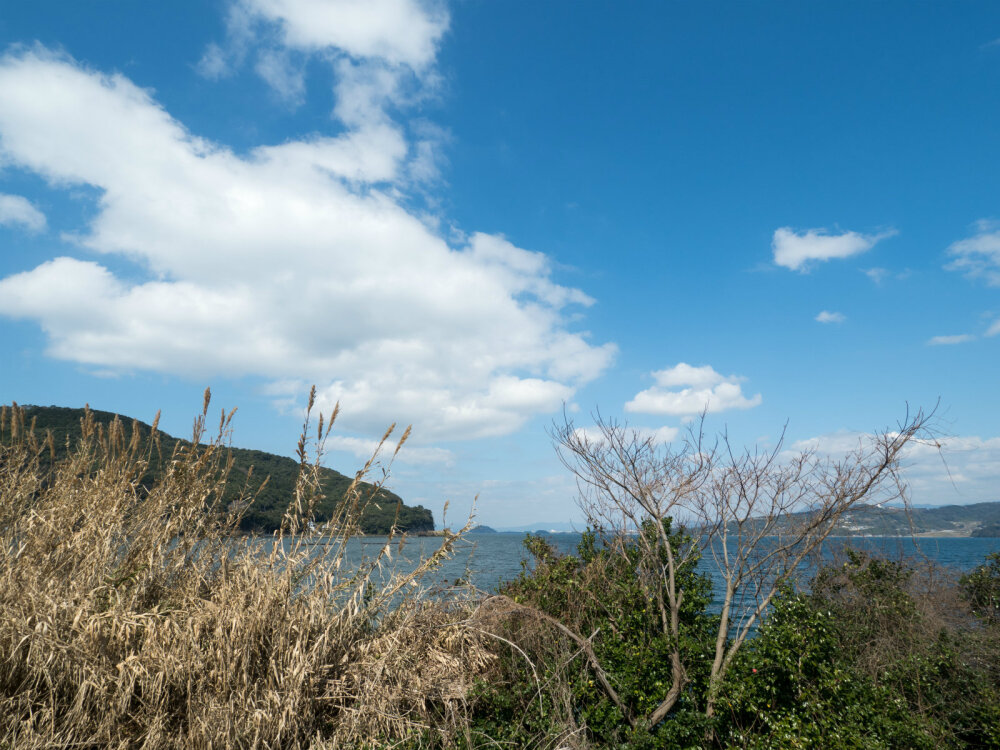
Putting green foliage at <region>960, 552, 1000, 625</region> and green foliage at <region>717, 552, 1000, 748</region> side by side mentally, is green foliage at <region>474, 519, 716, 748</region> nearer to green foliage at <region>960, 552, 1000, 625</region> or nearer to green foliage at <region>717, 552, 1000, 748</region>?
green foliage at <region>717, 552, 1000, 748</region>

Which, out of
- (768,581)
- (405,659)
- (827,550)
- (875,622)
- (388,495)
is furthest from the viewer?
(827,550)

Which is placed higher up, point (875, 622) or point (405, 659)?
point (405, 659)

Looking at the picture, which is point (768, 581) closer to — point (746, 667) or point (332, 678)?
point (746, 667)

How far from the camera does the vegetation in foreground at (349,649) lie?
320cm

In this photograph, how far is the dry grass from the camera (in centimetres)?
312

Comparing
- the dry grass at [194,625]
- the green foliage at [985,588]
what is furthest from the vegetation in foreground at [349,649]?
the green foliage at [985,588]

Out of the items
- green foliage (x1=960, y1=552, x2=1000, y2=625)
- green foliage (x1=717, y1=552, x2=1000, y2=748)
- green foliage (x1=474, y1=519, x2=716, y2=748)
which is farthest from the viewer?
green foliage (x1=960, y1=552, x2=1000, y2=625)

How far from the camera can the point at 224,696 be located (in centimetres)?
326

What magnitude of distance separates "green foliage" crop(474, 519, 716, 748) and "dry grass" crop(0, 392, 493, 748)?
48 cm

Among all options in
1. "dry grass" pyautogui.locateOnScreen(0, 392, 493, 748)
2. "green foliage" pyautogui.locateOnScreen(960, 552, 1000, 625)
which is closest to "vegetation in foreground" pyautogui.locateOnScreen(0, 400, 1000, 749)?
"dry grass" pyautogui.locateOnScreen(0, 392, 493, 748)

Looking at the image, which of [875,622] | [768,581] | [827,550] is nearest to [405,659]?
[768,581]

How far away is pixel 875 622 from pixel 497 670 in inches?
220

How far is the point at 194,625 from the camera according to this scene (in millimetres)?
3477

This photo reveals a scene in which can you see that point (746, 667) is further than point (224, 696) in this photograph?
Yes
